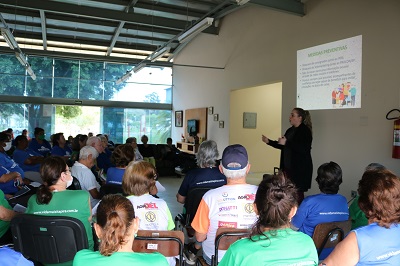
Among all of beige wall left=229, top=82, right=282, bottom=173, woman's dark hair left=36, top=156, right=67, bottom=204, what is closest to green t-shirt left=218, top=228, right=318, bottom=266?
woman's dark hair left=36, top=156, right=67, bottom=204

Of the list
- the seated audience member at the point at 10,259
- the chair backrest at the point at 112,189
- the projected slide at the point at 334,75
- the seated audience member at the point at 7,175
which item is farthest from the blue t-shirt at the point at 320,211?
the projected slide at the point at 334,75

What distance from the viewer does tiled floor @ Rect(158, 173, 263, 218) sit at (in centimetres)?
546

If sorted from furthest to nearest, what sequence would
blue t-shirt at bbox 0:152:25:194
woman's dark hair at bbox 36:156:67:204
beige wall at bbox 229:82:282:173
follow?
beige wall at bbox 229:82:282:173
blue t-shirt at bbox 0:152:25:194
woman's dark hair at bbox 36:156:67:204

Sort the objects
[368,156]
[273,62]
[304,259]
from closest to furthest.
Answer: [304,259], [368,156], [273,62]

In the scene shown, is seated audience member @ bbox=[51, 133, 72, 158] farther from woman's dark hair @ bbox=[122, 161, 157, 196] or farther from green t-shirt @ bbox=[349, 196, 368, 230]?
green t-shirt @ bbox=[349, 196, 368, 230]

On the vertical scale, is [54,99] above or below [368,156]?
above

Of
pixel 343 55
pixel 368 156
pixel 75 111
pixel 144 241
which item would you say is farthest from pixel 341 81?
pixel 75 111

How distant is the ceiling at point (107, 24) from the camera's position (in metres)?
7.69

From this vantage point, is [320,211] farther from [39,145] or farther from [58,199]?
[39,145]

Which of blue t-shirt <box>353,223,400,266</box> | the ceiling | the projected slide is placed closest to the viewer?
blue t-shirt <box>353,223,400,266</box>

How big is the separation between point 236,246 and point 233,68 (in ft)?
26.9

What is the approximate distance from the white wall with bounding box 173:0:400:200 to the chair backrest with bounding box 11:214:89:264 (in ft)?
14.4

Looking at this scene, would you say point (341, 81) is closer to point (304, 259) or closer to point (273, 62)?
point (273, 62)

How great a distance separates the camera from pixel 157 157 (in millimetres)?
9398
